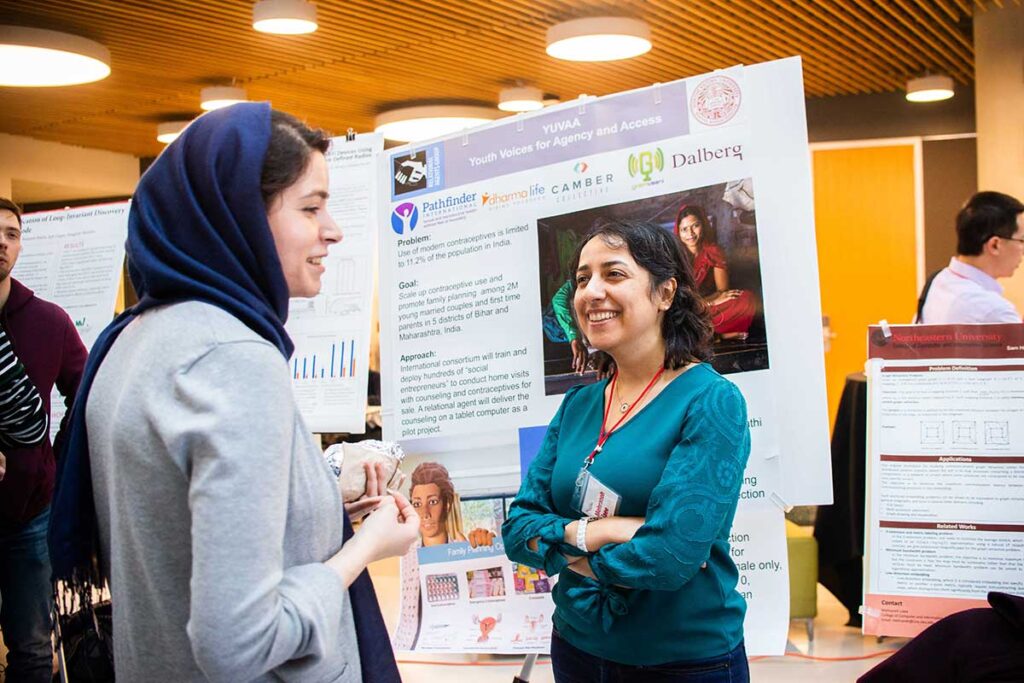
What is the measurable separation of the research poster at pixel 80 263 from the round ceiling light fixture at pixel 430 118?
5.61 metres

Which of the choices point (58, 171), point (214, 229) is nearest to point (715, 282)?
point (214, 229)

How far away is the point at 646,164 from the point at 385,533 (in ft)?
5.26

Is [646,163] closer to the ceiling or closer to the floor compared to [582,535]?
closer to the ceiling

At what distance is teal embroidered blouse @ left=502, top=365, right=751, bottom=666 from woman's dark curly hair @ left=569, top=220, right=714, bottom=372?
0.07 metres

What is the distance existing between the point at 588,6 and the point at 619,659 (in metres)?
5.56

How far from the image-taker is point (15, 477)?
126 inches

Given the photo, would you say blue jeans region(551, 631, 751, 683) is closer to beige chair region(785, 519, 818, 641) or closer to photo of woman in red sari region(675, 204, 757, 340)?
photo of woman in red sari region(675, 204, 757, 340)

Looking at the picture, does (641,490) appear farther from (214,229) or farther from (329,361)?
(329,361)

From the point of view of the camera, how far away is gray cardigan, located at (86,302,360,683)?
110 cm

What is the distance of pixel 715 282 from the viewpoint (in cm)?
256

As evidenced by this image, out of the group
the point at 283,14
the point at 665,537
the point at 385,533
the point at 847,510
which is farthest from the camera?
the point at 283,14

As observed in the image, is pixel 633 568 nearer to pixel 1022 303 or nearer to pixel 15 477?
pixel 15 477

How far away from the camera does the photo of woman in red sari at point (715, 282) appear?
2.54 metres

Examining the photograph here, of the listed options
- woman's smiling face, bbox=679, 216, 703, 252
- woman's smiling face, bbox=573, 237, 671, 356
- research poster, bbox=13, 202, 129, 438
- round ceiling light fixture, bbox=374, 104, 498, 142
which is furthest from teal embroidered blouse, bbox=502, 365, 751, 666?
round ceiling light fixture, bbox=374, 104, 498, 142
